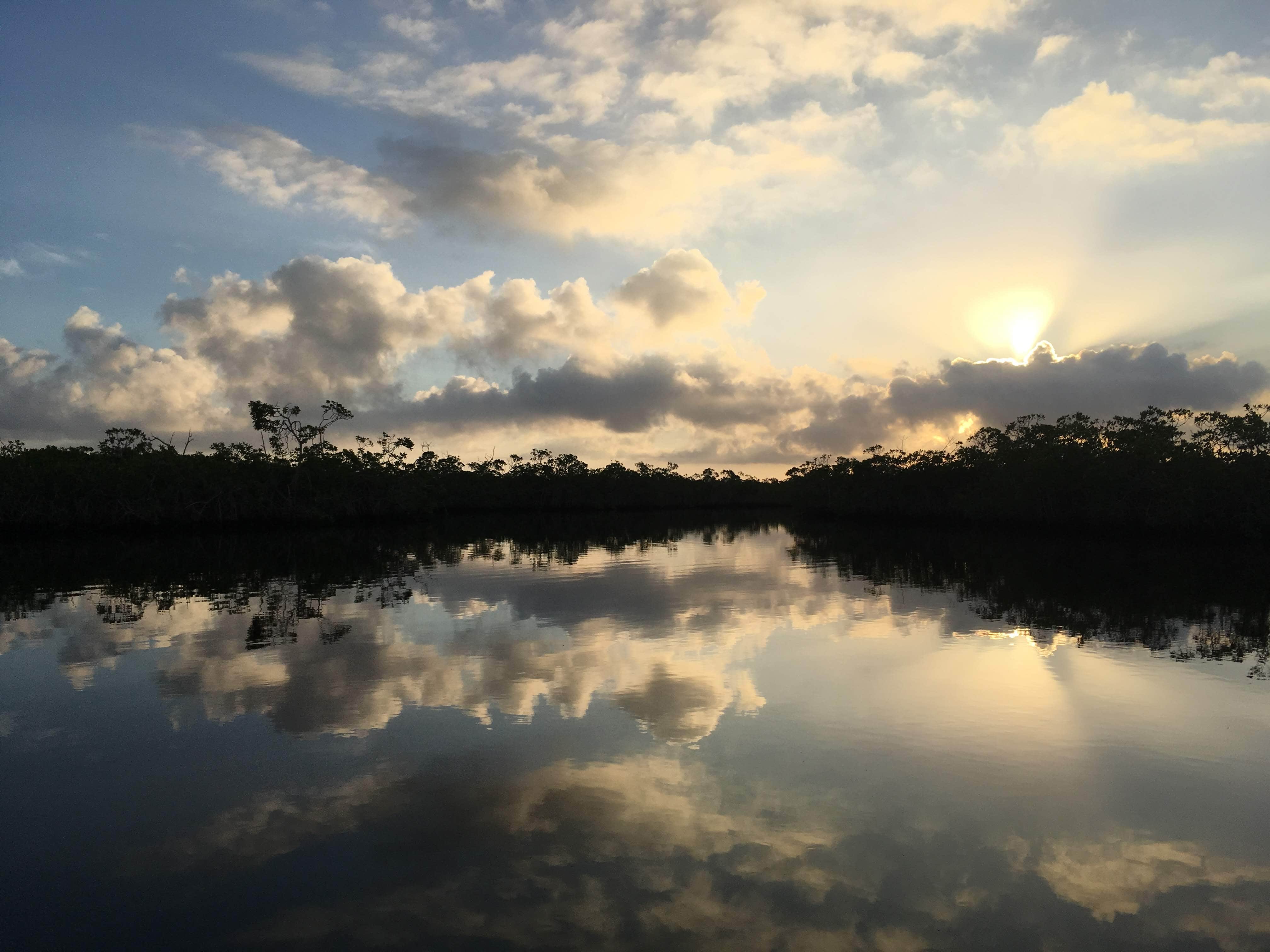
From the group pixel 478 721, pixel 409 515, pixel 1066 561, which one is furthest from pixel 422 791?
pixel 409 515

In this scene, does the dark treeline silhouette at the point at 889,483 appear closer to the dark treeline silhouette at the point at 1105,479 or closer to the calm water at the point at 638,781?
the dark treeline silhouette at the point at 1105,479

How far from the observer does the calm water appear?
19.7 feet

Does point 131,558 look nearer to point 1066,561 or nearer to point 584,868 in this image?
point 584,868

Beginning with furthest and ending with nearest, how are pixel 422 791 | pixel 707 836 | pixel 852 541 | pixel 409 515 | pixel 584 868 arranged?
pixel 409 515 → pixel 852 541 → pixel 422 791 → pixel 707 836 → pixel 584 868

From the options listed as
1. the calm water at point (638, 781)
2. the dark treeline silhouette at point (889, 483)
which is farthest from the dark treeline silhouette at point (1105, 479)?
the calm water at point (638, 781)

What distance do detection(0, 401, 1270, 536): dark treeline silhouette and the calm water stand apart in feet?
114

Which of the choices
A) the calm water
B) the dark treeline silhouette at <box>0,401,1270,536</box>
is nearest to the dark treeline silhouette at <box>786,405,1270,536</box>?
the dark treeline silhouette at <box>0,401,1270,536</box>

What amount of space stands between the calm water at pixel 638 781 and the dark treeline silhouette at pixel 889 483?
114ft

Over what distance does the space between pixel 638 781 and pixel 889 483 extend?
303 ft

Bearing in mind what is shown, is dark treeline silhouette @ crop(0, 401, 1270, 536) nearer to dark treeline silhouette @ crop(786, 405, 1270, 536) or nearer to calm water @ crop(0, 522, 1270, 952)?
dark treeline silhouette @ crop(786, 405, 1270, 536)

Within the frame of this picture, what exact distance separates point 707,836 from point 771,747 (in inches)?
110

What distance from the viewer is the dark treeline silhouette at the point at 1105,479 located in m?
46.1

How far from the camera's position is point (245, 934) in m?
5.77

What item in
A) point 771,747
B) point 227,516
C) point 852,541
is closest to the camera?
point 771,747
